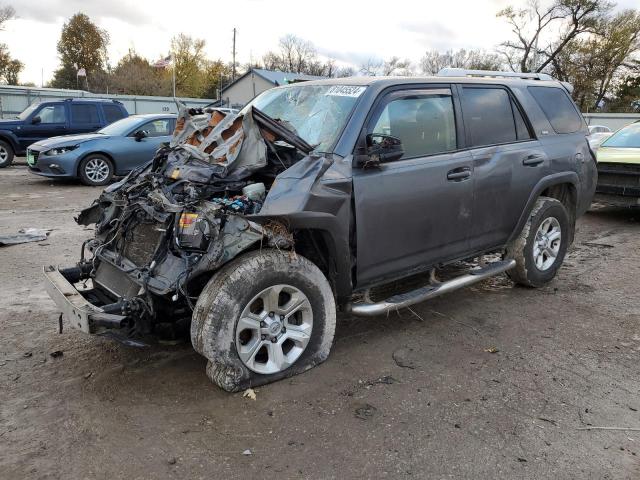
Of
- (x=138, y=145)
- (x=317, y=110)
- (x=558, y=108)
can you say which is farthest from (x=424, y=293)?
(x=138, y=145)

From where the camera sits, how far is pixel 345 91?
4.02 metres

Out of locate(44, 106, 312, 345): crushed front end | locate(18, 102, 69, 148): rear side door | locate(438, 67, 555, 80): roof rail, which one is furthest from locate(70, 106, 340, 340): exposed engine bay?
locate(18, 102, 69, 148): rear side door

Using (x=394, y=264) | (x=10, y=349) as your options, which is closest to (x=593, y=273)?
(x=394, y=264)

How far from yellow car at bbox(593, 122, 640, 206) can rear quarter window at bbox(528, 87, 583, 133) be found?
3.84 m

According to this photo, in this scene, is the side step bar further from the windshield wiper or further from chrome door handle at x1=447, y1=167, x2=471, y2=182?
the windshield wiper

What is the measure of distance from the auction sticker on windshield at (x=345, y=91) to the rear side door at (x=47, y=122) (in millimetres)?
12749

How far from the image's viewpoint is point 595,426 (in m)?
3.05

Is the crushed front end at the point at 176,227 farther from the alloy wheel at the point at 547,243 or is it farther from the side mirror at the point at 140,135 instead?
the side mirror at the point at 140,135

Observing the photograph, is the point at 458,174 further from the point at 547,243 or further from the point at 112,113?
the point at 112,113

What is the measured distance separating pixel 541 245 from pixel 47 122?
13.9m

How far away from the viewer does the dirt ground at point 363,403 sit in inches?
106

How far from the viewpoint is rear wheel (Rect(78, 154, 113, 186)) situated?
11.5 metres

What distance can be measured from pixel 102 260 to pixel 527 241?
3764 mm

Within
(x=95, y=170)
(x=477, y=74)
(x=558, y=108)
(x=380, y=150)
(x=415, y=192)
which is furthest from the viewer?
(x=95, y=170)
